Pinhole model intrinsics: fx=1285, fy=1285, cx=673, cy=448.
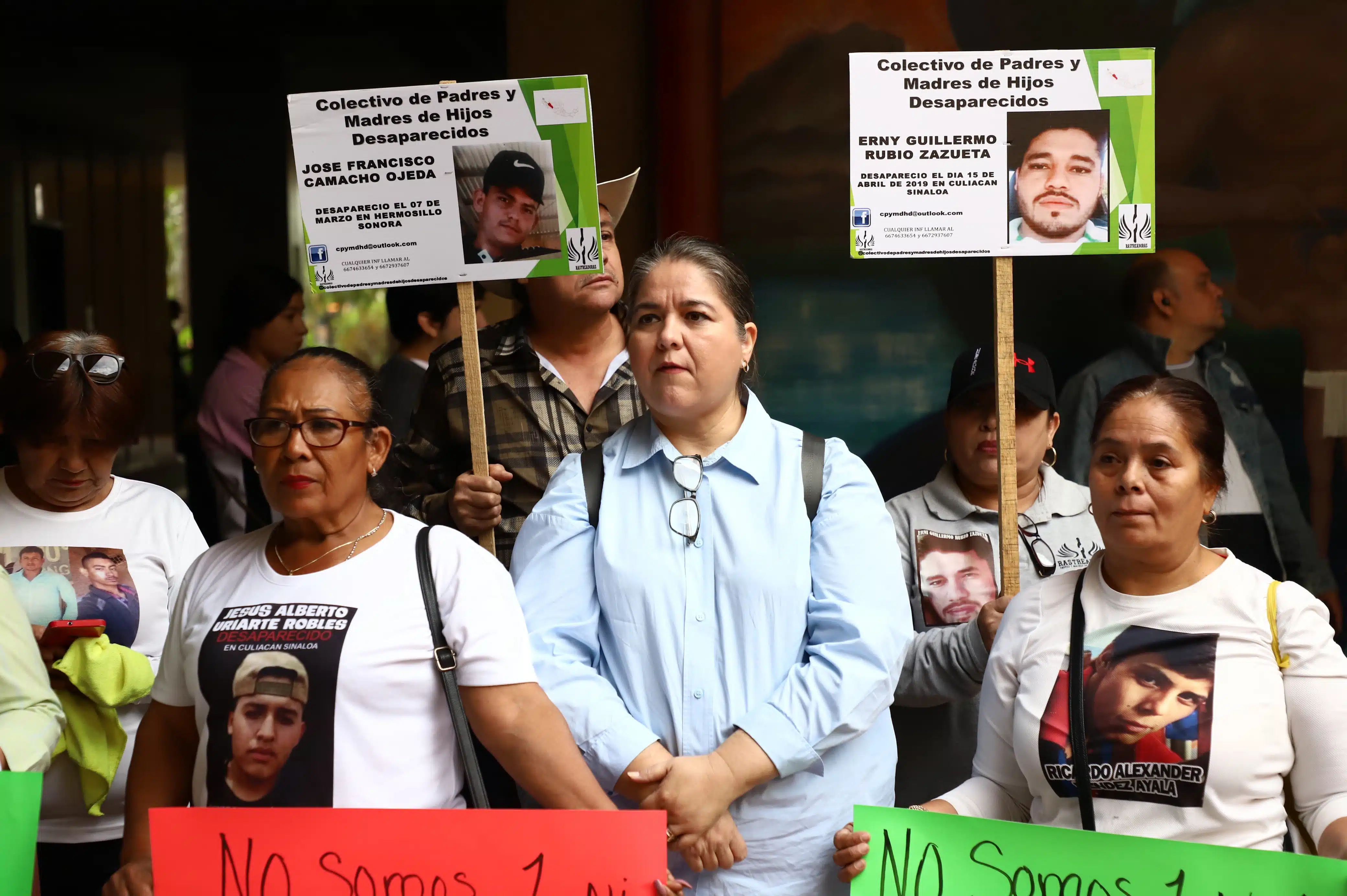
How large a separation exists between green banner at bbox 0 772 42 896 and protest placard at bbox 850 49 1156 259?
1814mm

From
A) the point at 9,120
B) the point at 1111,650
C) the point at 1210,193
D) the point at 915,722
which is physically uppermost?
the point at 9,120

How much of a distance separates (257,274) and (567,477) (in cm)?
328

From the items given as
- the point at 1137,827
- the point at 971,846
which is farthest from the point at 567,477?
the point at 1137,827

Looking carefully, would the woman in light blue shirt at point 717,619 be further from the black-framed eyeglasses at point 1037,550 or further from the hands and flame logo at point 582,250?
the black-framed eyeglasses at point 1037,550

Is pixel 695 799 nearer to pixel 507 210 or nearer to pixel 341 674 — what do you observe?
pixel 341 674

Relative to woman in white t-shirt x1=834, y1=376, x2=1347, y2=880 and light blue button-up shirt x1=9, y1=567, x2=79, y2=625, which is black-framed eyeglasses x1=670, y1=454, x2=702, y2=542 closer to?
woman in white t-shirt x1=834, y1=376, x2=1347, y2=880

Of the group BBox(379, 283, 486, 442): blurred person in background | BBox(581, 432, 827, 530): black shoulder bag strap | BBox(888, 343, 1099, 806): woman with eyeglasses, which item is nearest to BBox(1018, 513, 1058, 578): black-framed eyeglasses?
BBox(888, 343, 1099, 806): woman with eyeglasses

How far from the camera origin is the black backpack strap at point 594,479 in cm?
241

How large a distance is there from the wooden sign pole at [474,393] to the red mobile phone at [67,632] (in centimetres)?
80

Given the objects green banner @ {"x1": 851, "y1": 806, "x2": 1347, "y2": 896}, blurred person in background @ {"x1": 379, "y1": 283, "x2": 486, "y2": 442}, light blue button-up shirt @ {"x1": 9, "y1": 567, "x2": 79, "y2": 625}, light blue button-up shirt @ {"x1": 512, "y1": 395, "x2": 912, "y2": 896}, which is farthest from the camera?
blurred person in background @ {"x1": 379, "y1": 283, "x2": 486, "y2": 442}

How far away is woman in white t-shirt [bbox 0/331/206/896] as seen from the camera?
103 inches

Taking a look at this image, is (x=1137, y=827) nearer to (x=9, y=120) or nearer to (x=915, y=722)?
(x=915, y=722)

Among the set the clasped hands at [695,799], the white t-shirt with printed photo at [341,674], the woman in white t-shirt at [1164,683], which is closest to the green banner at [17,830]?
the white t-shirt with printed photo at [341,674]

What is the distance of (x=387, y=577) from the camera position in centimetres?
209
